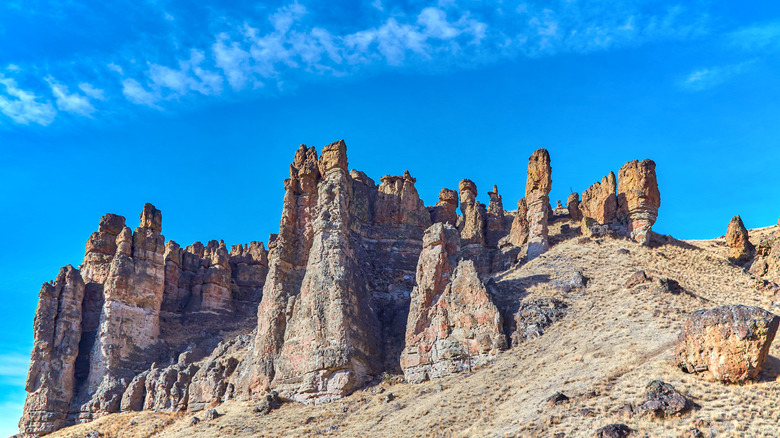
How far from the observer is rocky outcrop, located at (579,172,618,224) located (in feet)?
252

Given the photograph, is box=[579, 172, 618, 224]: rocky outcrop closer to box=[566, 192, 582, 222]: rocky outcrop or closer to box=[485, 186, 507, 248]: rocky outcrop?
box=[566, 192, 582, 222]: rocky outcrop

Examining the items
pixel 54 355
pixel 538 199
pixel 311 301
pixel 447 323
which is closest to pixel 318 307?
pixel 311 301

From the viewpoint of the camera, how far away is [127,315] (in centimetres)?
8488

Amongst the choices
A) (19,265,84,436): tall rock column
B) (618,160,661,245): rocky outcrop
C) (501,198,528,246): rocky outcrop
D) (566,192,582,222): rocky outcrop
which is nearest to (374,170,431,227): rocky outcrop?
(501,198,528,246): rocky outcrop

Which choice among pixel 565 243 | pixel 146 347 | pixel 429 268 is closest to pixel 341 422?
pixel 429 268

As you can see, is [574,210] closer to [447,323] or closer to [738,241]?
[738,241]

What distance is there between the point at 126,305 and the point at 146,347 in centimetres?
571

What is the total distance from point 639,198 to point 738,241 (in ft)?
38.2

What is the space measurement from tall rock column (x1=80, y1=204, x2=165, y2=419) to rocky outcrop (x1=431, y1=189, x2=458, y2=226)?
119 feet

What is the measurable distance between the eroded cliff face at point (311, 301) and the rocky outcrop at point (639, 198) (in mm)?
150

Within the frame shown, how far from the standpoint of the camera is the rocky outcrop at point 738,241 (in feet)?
241

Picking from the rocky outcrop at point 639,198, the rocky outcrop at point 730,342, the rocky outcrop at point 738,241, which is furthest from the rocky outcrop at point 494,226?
the rocky outcrop at point 730,342

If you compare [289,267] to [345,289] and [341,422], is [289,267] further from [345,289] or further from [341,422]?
[341,422]

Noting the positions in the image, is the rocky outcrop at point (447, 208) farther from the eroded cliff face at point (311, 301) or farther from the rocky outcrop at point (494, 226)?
the rocky outcrop at point (494, 226)
